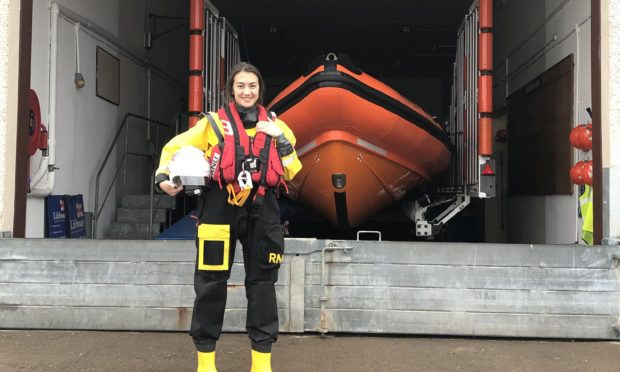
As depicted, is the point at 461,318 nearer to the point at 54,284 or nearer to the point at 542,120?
the point at 54,284

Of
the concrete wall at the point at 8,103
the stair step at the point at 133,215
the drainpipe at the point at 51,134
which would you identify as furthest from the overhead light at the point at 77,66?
the concrete wall at the point at 8,103

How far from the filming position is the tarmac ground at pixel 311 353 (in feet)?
8.02

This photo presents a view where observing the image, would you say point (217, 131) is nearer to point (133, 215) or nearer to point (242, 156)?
point (242, 156)

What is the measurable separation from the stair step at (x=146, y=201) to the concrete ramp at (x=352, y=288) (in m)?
2.73

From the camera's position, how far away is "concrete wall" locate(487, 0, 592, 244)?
4590 mm

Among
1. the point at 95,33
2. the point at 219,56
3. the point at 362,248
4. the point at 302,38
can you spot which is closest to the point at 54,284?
the point at 362,248

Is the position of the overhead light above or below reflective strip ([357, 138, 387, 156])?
above

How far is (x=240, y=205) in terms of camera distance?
196 centimetres

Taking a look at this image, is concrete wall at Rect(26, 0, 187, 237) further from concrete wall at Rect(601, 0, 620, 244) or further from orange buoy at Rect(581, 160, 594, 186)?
orange buoy at Rect(581, 160, 594, 186)

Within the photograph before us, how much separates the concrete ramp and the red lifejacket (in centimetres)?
106

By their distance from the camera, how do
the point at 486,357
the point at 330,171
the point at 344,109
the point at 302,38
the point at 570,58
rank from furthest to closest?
the point at 302,38
the point at 570,58
the point at 330,171
the point at 344,109
the point at 486,357

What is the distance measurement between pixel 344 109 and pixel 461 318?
5.46 ft

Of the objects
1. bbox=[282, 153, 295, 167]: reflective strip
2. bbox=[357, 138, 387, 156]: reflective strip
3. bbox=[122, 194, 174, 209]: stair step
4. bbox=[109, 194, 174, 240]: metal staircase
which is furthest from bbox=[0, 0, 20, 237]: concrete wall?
bbox=[122, 194, 174, 209]: stair step

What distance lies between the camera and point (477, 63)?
4.33m
